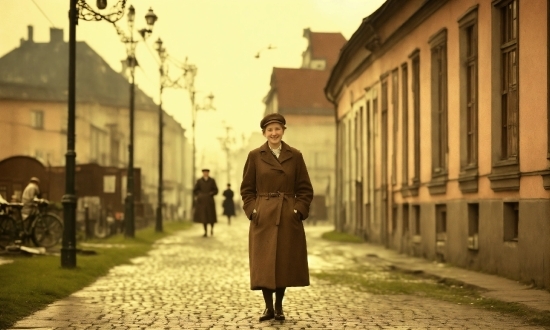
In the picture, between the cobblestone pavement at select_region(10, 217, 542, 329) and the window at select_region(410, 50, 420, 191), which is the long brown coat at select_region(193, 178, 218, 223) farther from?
the cobblestone pavement at select_region(10, 217, 542, 329)

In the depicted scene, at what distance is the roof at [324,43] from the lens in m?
96.0

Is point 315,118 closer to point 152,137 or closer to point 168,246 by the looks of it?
point 152,137

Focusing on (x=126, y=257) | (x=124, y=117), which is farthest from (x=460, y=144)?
(x=124, y=117)

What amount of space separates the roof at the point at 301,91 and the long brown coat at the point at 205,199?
54799 mm

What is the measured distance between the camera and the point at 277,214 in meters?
10.2

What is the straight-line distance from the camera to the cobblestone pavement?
10.0 m

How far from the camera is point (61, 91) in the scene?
254 feet

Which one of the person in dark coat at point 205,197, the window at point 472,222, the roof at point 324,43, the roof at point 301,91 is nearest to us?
the window at point 472,222

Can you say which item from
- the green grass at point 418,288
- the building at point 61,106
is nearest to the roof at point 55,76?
the building at point 61,106

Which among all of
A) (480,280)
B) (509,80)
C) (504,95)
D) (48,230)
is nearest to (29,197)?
(48,230)

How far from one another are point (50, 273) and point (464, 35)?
8.85 meters

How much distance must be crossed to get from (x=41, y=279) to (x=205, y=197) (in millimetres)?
18277

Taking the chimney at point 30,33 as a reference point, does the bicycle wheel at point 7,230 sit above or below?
below

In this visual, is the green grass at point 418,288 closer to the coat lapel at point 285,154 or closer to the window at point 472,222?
the window at point 472,222
